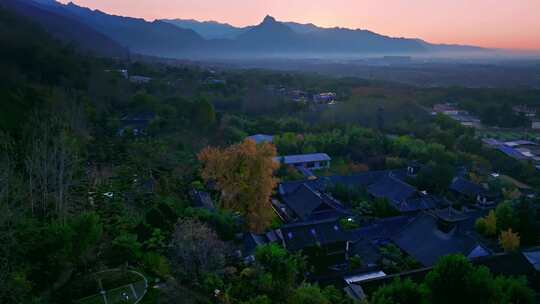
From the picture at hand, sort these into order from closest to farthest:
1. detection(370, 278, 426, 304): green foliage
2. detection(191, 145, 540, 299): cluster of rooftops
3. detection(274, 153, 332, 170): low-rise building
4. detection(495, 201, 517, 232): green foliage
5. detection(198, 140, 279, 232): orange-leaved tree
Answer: detection(370, 278, 426, 304): green foliage, detection(191, 145, 540, 299): cluster of rooftops, detection(198, 140, 279, 232): orange-leaved tree, detection(495, 201, 517, 232): green foliage, detection(274, 153, 332, 170): low-rise building

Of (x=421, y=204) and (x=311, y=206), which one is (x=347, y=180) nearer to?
(x=421, y=204)

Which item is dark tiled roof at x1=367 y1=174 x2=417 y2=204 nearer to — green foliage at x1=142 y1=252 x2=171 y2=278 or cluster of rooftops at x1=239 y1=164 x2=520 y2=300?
cluster of rooftops at x1=239 y1=164 x2=520 y2=300

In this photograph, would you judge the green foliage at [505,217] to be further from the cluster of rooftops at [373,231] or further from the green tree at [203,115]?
the green tree at [203,115]

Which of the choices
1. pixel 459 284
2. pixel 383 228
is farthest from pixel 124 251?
pixel 383 228

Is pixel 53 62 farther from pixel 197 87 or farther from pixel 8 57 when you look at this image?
pixel 197 87

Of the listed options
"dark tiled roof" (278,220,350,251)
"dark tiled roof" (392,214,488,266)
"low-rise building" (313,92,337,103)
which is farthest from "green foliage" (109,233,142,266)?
"low-rise building" (313,92,337,103)

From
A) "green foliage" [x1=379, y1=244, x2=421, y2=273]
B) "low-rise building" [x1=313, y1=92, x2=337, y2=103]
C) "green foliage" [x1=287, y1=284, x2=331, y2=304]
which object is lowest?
"green foliage" [x1=379, y1=244, x2=421, y2=273]

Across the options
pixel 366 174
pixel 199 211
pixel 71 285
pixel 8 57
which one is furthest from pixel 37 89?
pixel 366 174
